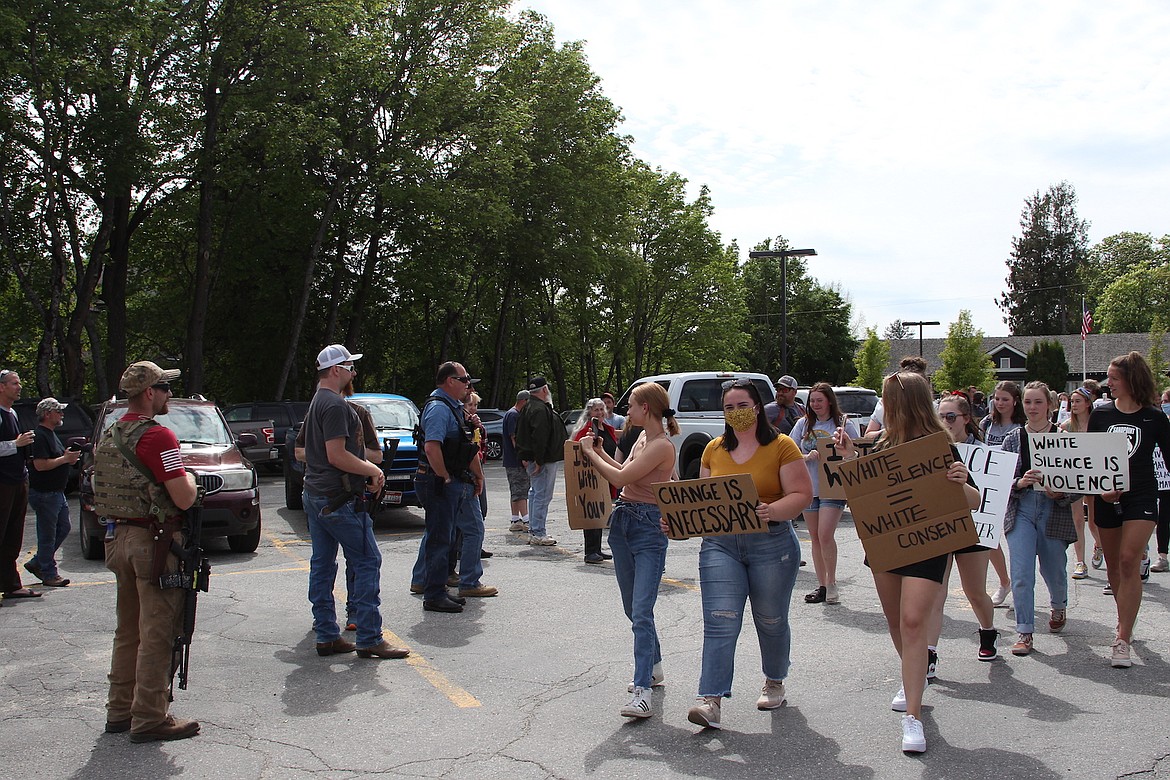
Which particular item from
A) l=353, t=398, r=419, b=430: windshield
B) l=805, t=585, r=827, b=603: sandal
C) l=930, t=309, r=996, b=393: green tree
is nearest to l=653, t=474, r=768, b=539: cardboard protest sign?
l=805, t=585, r=827, b=603: sandal

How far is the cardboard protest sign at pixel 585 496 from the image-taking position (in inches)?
290

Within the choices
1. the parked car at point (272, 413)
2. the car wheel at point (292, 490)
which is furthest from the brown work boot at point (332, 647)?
the parked car at point (272, 413)

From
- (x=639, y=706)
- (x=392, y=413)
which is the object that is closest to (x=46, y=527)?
(x=639, y=706)

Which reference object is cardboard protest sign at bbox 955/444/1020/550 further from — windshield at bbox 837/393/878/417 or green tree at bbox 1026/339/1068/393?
green tree at bbox 1026/339/1068/393

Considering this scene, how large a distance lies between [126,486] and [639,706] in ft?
8.92

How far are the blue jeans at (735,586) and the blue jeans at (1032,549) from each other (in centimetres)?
232

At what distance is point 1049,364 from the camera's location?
2827 inches

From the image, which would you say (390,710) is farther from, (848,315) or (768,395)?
(848,315)

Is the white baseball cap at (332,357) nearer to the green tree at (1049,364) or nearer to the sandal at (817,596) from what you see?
the sandal at (817,596)

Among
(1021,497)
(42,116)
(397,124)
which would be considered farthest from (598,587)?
(397,124)

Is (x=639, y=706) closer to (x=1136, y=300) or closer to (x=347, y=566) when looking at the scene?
(x=347, y=566)

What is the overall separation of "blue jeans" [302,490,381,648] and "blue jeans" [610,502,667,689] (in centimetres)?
177

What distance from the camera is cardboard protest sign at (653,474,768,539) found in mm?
4840

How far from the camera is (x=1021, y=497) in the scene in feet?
22.4
